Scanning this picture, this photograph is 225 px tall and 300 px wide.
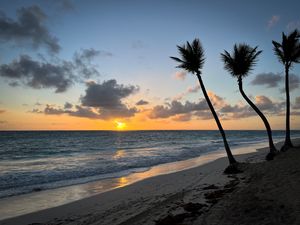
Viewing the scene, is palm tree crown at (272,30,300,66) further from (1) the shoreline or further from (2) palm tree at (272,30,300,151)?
(1) the shoreline

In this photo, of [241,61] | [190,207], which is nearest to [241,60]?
[241,61]

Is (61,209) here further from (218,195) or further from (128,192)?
(218,195)

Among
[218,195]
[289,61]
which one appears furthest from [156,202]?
[289,61]

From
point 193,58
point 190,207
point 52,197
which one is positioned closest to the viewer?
point 190,207

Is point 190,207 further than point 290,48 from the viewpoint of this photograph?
No

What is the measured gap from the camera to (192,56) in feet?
51.4

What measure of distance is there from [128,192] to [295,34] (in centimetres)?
1587

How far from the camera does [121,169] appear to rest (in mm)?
19609

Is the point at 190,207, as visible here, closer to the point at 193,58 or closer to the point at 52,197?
the point at 52,197

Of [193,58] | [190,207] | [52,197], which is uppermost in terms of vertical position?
[193,58]

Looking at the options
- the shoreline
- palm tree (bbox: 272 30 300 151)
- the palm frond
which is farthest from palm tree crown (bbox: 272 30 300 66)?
the shoreline

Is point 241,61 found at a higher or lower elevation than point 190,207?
higher

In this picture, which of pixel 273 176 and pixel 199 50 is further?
pixel 199 50

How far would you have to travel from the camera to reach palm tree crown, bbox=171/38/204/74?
51.1 feet
